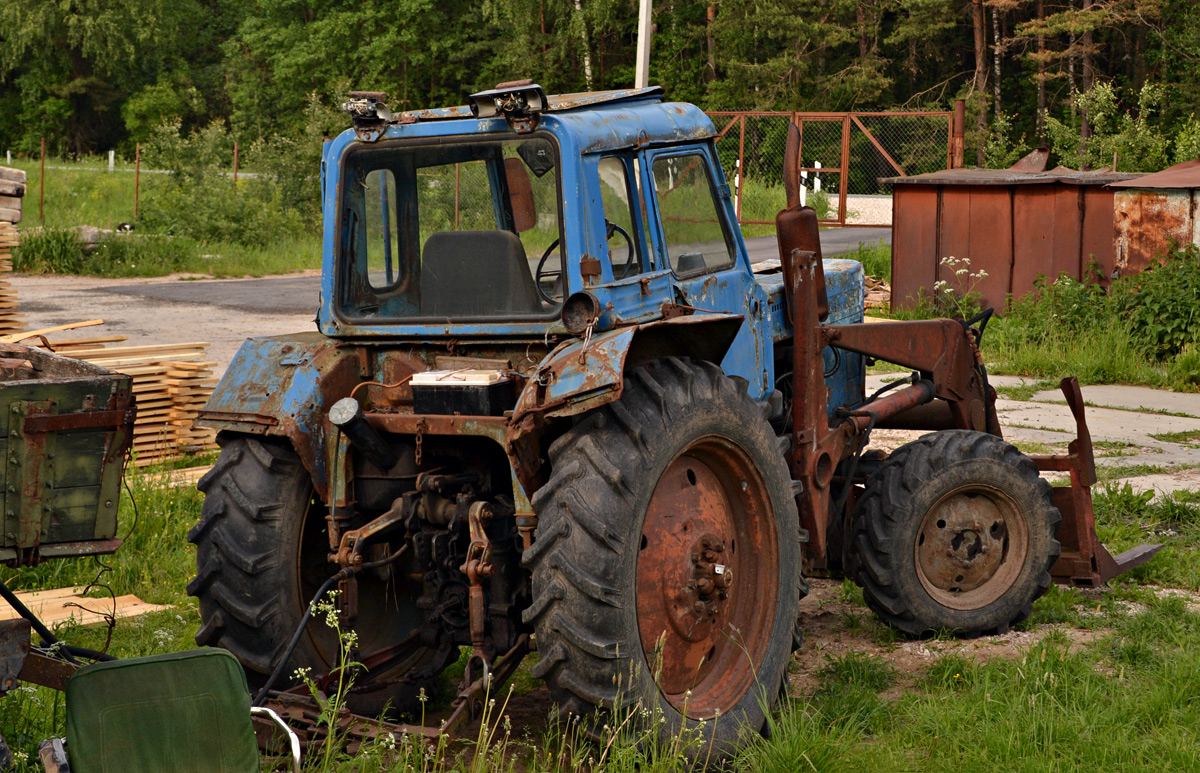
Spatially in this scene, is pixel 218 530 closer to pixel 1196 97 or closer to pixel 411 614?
pixel 411 614

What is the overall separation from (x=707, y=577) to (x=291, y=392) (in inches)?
67.2

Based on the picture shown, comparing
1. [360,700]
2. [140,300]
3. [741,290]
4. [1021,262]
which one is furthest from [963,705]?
[140,300]

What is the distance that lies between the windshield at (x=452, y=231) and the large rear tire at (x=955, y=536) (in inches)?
88.5

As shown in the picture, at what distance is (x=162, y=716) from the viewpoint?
144 inches

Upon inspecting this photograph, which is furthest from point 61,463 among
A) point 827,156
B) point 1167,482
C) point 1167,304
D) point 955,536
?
point 827,156

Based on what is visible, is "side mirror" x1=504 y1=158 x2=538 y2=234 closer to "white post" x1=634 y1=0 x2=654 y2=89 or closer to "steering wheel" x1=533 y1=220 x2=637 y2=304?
"steering wheel" x1=533 y1=220 x2=637 y2=304

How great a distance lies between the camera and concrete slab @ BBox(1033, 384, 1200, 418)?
471 inches

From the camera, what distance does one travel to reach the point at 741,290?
551cm

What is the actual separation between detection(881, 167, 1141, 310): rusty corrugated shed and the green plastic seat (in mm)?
13601

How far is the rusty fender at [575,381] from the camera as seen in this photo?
401 centimetres

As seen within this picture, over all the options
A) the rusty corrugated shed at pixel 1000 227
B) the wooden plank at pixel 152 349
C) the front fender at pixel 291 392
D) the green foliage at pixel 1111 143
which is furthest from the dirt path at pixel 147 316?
the green foliage at pixel 1111 143

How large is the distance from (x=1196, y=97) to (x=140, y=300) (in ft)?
102

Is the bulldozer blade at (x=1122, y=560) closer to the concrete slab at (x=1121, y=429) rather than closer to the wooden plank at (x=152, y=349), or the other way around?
the concrete slab at (x=1121, y=429)

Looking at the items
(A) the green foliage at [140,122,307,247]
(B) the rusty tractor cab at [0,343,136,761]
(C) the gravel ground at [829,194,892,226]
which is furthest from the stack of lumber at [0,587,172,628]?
(C) the gravel ground at [829,194,892,226]
